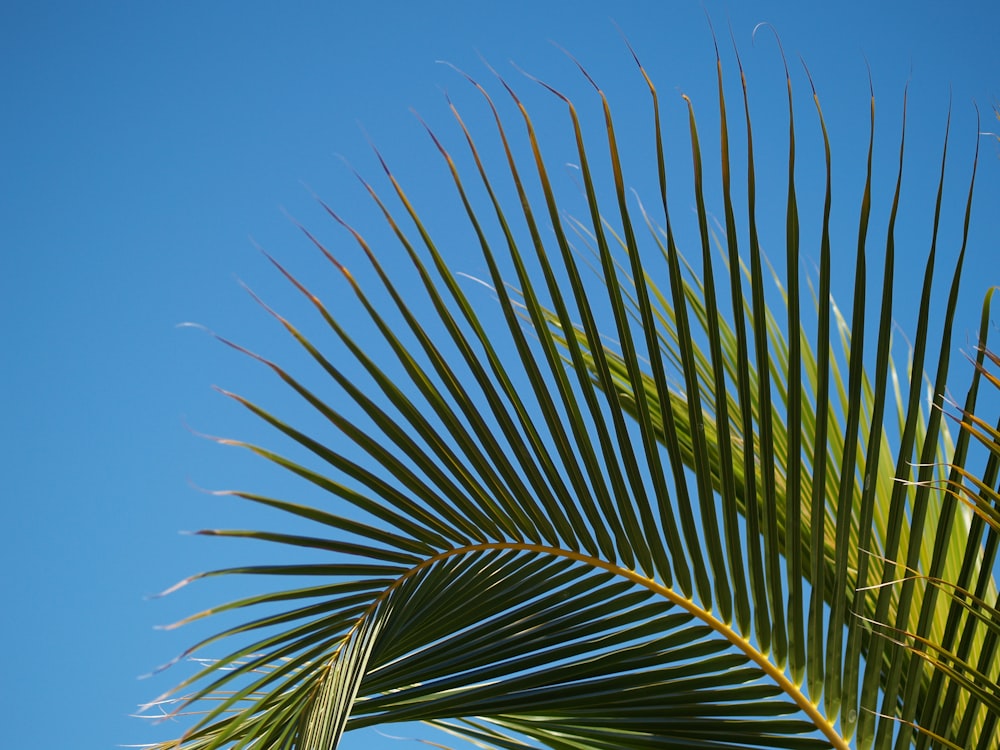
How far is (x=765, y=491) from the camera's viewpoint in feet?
4.04

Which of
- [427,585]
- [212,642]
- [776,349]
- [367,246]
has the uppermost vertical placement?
[776,349]

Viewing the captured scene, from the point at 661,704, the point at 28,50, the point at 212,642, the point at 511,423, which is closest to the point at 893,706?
the point at 661,704

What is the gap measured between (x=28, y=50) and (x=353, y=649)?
17182 millimetres

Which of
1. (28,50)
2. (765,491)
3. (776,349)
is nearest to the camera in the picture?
(765,491)

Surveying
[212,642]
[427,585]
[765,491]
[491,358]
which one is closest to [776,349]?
[765,491]

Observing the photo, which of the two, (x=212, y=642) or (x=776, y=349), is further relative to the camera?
(x=776, y=349)

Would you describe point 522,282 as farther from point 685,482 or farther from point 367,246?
point 685,482

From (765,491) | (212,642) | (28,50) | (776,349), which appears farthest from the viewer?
(28,50)

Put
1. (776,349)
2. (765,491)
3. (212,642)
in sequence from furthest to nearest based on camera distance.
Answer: (776,349), (765,491), (212,642)

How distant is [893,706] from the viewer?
3.84 feet

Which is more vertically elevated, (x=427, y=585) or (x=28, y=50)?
(x=28, y=50)

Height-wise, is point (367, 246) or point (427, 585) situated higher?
point (367, 246)

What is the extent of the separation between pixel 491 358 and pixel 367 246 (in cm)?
23

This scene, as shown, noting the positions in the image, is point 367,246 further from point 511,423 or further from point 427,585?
point 427,585
